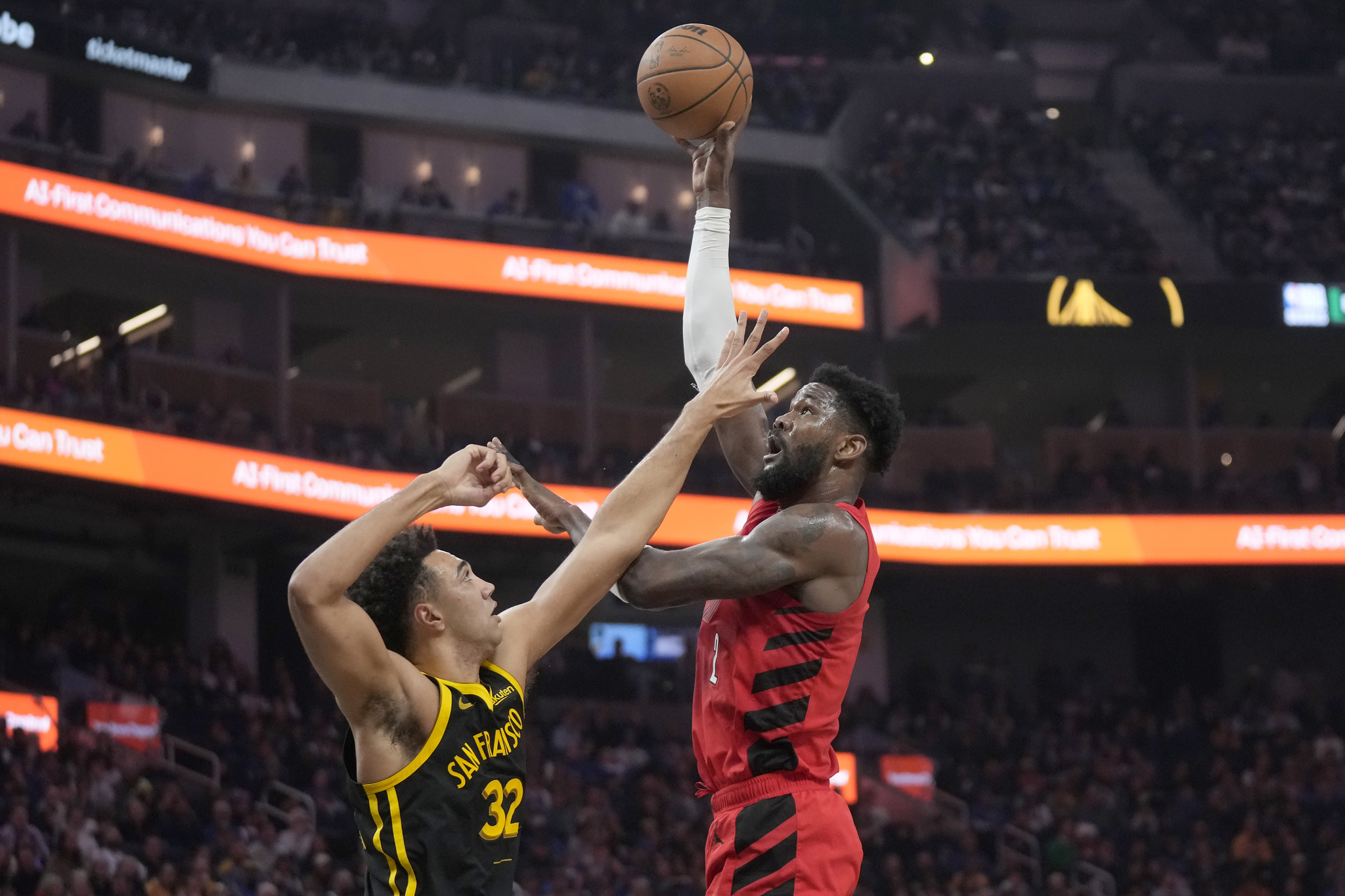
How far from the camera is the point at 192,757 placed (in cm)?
1794

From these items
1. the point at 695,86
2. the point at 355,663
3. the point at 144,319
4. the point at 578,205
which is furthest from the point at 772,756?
the point at 578,205

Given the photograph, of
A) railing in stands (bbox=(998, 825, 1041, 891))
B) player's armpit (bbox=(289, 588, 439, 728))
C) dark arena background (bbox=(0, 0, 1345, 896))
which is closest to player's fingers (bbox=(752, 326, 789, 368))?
player's armpit (bbox=(289, 588, 439, 728))

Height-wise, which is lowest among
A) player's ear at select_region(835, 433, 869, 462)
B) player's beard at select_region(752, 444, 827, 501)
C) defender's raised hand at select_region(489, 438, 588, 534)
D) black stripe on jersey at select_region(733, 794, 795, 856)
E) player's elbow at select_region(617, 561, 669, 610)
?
black stripe on jersey at select_region(733, 794, 795, 856)

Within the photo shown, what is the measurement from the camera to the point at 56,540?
23484 mm

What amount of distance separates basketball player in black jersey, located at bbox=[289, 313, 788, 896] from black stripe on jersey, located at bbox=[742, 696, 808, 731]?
552 mm

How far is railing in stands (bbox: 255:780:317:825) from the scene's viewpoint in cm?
1591

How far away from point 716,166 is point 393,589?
5.83 feet

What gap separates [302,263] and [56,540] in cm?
556

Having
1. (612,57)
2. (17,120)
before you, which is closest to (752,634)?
(17,120)

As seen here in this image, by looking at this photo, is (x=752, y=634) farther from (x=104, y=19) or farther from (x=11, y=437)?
(x=104, y=19)

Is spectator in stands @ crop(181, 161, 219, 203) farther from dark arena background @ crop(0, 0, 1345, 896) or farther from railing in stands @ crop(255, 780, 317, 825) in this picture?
railing in stands @ crop(255, 780, 317, 825)

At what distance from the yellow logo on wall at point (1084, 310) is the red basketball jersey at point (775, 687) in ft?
74.3

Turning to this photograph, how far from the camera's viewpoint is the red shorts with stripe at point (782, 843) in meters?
4.26

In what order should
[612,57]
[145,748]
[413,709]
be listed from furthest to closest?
[612,57], [145,748], [413,709]
